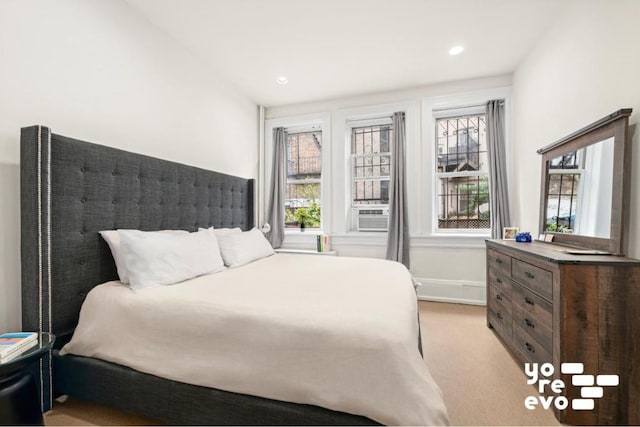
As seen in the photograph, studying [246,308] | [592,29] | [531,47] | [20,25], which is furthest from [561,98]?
[20,25]

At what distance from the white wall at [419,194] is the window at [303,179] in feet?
0.78

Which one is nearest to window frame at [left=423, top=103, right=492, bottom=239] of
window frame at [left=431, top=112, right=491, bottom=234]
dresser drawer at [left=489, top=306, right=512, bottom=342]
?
window frame at [left=431, top=112, right=491, bottom=234]

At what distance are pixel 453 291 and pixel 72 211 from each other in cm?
374

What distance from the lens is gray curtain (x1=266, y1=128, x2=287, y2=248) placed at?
13.6 ft

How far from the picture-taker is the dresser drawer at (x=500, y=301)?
2322 millimetres

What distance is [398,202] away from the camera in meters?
3.66

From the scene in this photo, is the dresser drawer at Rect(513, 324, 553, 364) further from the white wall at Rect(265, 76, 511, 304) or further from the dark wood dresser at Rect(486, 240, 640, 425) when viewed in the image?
the white wall at Rect(265, 76, 511, 304)

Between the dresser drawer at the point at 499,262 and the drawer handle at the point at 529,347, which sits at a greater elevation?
the dresser drawer at the point at 499,262

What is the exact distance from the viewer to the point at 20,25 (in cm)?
163

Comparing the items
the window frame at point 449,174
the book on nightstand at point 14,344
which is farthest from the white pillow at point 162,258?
the window frame at point 449,174

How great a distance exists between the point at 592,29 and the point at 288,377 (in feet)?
9.65

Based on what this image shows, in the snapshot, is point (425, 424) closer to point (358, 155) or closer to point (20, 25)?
point (20, 25)

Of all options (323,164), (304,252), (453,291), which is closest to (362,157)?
(323,164)

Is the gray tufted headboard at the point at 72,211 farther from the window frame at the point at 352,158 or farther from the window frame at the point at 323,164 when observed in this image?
the window frame at the point at 352,158
